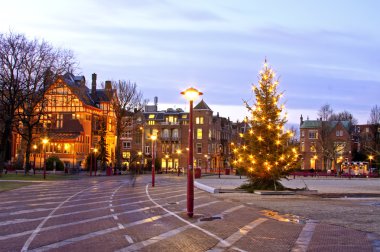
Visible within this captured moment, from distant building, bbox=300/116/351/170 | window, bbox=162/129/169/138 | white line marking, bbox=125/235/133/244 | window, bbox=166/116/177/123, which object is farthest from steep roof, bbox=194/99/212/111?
white line marking, bbox=125/235/133/244

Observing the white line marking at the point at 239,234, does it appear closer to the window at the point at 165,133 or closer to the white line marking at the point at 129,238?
the white line marking at the point at 129,238

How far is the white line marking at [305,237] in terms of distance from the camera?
11.9 metres

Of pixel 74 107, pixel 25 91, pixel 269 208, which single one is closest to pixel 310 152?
pixel 74 107

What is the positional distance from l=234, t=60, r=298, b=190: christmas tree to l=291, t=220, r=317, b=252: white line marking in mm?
15195

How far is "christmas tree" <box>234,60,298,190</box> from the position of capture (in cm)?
3234

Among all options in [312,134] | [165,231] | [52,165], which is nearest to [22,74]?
[52,165]

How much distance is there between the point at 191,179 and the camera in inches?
732

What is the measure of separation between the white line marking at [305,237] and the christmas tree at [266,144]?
49.9ft

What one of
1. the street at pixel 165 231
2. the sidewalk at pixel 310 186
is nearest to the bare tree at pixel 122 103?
the sidewalk at pixel 310 186

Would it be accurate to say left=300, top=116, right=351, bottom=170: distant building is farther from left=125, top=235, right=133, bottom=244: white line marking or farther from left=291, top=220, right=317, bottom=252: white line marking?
left=125, top=235, right=133, bottom=244: white line marking

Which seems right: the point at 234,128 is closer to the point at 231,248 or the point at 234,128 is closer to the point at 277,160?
the point at 277,160

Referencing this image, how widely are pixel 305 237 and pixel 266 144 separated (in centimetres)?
1929

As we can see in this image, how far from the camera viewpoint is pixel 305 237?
535 inches

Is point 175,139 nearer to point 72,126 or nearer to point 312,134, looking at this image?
point 72,126
